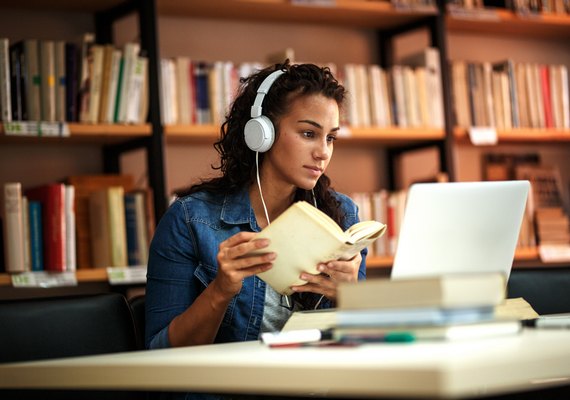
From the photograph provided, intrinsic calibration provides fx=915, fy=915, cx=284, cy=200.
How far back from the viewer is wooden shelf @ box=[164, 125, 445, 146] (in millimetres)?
3041

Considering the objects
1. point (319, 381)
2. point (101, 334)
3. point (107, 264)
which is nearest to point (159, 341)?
point (101, 334)

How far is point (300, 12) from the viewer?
137 inches

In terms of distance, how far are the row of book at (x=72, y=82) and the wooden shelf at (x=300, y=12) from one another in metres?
0.37

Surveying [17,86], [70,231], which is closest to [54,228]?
[70,231]

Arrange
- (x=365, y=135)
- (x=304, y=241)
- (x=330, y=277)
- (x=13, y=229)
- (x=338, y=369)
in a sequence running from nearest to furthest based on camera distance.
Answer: (x=338, y=369) < (x=304, y=241) < (x=330, y=277) < (x=13, y=229) < (x=365, y=135)

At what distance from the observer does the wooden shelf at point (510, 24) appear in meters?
3.64

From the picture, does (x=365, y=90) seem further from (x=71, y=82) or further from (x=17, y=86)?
(x=17, y=86)

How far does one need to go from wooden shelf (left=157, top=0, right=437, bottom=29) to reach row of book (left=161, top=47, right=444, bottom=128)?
0.17 meters

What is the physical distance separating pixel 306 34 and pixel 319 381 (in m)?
2.84

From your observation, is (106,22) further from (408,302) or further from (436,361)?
(436,361)

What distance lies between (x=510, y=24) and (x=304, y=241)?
8.66 feet

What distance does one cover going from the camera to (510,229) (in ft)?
4.83

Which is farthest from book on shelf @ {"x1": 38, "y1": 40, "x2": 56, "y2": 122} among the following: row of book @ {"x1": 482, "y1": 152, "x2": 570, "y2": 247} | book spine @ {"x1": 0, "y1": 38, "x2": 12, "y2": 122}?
row of book @ {"x1": 482, "y1": 152, "x2": 570, "y2": 247}

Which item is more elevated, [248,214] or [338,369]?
[248,214]
